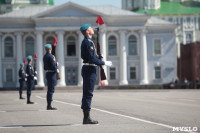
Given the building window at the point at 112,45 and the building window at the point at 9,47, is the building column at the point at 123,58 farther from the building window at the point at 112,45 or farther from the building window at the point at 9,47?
the building window at the point at 9,47

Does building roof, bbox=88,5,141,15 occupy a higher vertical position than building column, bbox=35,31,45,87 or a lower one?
higher

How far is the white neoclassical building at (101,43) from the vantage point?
64.4 m

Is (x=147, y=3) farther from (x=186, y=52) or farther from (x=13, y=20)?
(x=13, y=20)

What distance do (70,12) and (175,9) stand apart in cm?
7982

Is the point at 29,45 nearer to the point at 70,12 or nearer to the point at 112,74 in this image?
the point at 70,12

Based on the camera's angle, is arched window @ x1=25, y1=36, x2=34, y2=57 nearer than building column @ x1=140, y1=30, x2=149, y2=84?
No

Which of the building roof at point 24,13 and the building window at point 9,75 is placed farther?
the building window at point 9,75

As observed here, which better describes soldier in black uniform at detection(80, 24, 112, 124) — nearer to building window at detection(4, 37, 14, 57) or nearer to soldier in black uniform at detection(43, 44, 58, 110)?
soldier in black uniform at detection(43, 44, 58, 110)

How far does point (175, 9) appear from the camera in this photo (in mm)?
139500

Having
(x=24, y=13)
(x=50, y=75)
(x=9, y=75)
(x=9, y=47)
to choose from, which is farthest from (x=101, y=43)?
(x=50, y=75)

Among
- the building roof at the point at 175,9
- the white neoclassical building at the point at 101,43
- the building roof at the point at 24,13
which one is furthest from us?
the building roof at the point at 175,9

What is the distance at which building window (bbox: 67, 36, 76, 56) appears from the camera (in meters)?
67.4

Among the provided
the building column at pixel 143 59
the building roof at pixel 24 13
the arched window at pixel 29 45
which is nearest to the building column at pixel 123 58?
the building column at pixel 143 59

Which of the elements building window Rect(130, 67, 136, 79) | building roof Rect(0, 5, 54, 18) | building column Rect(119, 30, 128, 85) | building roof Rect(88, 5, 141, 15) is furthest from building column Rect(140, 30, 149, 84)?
building roof Rect(0, 5, 54, 18)
